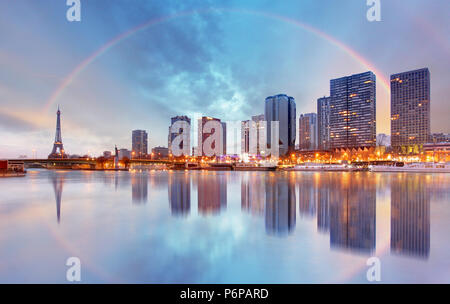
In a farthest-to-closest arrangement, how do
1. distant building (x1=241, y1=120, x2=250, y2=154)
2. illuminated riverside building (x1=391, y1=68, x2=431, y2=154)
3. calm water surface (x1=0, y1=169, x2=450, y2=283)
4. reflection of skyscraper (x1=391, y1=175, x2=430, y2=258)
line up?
distant building (x1=241, y1=120, x2=250, y2=154) → illuminated riverside building (x1=391, y1=68, x2=431, y2=154) → reflection of skyscraper (x1=391, y1=175, x2=430, y2=258) → calm water surface (x1=0, y1=169, x2=450, y2=283)

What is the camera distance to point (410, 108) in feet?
553

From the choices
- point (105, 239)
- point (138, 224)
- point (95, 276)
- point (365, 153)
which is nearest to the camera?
point (95, 276)

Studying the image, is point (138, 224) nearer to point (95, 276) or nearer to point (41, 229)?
point (41, 229)

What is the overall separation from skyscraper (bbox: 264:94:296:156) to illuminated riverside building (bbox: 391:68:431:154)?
250 ft

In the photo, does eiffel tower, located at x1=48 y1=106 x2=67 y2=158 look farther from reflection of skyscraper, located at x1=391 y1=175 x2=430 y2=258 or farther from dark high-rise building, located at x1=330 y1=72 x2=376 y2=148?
dark high-rise building, located at x1=330 y1=72 x2=376 y2=148

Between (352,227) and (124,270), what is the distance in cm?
732

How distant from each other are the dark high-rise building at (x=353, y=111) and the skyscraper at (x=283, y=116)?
32909 millimetres

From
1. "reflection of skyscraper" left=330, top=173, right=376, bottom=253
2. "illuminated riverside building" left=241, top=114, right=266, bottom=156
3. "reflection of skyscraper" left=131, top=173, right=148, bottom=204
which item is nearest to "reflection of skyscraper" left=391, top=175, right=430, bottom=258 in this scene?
"reflection of skyscraper" left=330, top=173, right=376, bottom=253

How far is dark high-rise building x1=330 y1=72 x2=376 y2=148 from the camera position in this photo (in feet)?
536

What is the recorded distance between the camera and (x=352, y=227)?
8.00 m

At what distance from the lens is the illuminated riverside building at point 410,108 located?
16088cm

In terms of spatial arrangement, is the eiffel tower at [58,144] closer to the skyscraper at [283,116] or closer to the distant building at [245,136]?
the distant building at [245,136]
